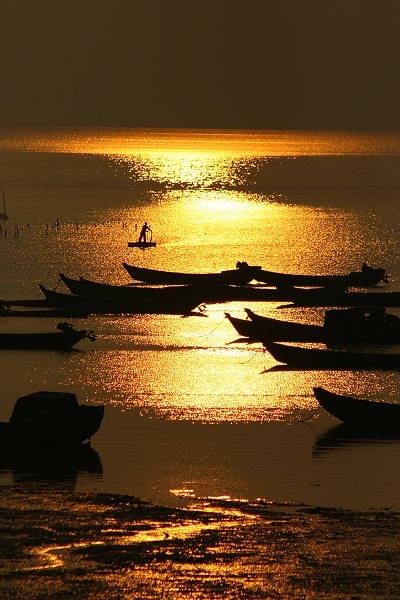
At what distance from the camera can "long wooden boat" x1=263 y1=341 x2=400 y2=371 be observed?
35688 millimetres

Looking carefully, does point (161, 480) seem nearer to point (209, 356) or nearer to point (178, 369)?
point (178, 369)

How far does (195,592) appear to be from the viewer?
17453 millimetres

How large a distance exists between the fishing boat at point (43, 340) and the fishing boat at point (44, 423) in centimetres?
1416

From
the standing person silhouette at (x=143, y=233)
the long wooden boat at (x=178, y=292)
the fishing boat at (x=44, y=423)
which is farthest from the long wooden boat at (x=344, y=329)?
the standing person silhouette at (x=143, y=233)

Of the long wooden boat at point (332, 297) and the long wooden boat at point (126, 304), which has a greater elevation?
the long wooden boat at point (126, 304)

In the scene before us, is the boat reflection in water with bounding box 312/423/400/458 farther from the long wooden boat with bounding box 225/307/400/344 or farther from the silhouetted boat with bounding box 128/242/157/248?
the silhouetted boat with bounding box 128/242/157/248

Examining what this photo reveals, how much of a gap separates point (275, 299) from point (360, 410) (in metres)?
25.5

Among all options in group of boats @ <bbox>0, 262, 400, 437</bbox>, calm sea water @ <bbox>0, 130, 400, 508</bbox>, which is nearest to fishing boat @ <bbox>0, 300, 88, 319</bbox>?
group of boats @ <bbox>0, 262, 400, 437</bbox>

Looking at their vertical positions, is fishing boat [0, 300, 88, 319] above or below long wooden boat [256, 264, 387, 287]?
above

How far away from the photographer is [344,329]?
4172 cm

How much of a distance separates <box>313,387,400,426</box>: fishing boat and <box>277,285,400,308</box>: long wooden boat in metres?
22.9

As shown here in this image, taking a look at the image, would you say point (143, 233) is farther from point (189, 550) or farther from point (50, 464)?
point (189, 550)

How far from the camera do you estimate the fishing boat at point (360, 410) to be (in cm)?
2762

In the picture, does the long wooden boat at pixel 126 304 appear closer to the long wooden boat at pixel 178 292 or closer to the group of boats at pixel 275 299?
the group of boats at pixel 275 299
